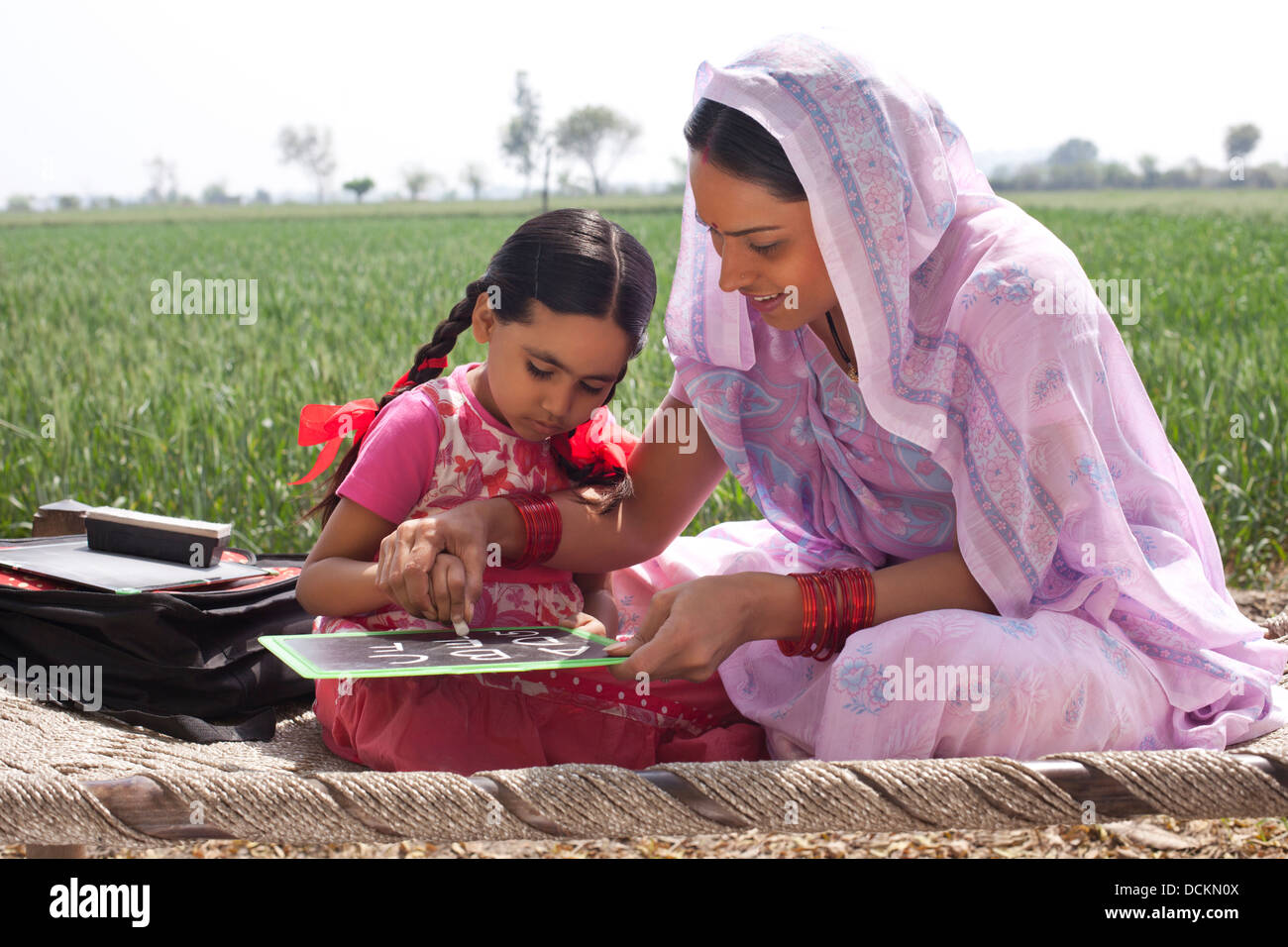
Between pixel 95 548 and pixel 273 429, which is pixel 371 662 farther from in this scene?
pixel 273 429

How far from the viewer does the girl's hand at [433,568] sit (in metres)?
1.46

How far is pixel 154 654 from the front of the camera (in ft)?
6.08

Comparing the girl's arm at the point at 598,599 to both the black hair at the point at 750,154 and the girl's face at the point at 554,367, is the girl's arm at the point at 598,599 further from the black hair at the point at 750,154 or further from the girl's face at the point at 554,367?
the black hair at the point at 750,154

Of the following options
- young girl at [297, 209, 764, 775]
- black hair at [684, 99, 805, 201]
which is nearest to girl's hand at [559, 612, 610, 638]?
young girl at [297, 209, 764, 775]

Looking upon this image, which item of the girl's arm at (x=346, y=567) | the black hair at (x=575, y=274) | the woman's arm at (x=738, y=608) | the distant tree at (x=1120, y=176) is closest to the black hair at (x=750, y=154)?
the black hair at (x=575, y=274)

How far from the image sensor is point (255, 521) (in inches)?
149

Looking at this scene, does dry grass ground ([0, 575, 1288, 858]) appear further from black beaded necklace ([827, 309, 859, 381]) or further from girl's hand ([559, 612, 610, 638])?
black beaded necklace ([827, 309, 859, 381])

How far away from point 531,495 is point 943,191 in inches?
29.5

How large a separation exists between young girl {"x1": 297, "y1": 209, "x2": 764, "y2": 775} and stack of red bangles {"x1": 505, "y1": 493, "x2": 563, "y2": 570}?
0.24 ft

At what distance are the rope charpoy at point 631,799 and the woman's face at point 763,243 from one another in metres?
0.63

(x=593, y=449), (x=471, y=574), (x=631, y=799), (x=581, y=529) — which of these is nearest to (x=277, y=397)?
(x=593, y=449)

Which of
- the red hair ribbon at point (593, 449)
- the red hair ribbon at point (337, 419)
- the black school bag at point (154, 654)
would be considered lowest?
the black school bag at point (154, 654)

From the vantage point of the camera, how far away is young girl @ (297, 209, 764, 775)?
5.29ft

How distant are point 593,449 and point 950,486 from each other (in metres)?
0.59
